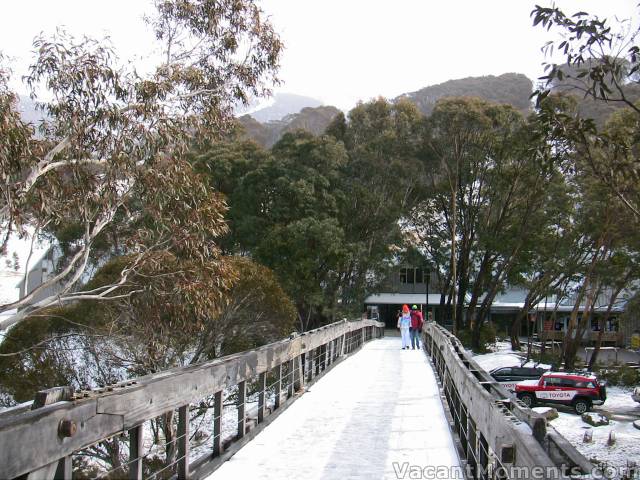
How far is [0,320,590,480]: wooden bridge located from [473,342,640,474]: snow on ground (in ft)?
27.1

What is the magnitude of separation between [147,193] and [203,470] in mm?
7935

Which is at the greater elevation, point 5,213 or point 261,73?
point 261,73

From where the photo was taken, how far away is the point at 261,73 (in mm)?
16562

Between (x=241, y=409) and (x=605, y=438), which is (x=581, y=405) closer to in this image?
(x=605, y=438)

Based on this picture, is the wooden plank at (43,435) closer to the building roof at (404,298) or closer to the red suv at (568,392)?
the red suv at (568,392)

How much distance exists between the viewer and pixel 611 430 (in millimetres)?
23156

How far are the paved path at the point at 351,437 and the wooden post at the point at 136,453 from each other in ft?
4.40

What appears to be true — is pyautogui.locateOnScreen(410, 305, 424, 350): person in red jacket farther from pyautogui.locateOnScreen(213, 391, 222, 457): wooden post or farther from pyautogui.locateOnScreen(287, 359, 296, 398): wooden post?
pyautogui.locateOnScreen(213, 391, 222, 457): wooden post

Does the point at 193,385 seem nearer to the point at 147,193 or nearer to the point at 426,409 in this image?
the point at 426,409

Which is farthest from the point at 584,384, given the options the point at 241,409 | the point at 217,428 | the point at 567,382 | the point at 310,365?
the point at 217,428

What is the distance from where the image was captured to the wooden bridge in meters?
3.27

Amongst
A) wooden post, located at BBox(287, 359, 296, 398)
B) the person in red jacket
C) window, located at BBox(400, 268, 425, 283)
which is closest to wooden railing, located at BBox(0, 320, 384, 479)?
wooden post, located at BBox(287, 359, 296, 398)

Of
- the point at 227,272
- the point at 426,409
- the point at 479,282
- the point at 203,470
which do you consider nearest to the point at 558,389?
the point at 479,282

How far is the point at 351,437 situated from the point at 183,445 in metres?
2.51
